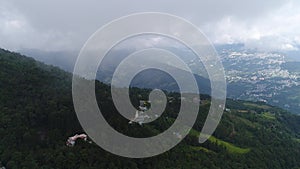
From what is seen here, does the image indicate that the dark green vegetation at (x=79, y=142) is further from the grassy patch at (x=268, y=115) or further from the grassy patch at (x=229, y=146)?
the grassy patch at (x=268, y=115)

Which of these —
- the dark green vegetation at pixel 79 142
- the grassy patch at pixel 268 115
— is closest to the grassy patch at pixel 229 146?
the dark green vegetation at pixel 79 142

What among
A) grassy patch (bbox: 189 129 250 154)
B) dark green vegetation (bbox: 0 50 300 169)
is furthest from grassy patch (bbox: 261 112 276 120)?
grassy patch (bbox: 189 129 250 154)

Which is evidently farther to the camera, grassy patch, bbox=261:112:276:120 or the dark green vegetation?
grassy patch, bbox=261:112:276:120

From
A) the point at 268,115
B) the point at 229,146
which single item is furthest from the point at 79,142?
the point at 268,115

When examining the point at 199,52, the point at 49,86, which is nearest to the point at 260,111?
the point at 49,86

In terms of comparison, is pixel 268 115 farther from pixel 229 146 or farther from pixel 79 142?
pixel 79 142

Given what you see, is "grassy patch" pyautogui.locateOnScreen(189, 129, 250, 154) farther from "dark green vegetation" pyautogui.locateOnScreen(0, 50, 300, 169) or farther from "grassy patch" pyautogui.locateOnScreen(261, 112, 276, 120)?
"grassy patch" pyautogui.locateOnScreen(261, 112, 276, 120)

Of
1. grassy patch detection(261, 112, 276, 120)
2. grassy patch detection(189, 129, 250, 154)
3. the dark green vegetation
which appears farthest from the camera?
grassy patch detection(261, 112, 276, 120)

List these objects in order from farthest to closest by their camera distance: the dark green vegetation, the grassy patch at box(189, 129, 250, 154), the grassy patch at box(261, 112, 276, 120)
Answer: the grassy patch at box(261, 112, 276, 120) → the grassy patch at box(189, 129, 250, 154) → the dark green vegetation
